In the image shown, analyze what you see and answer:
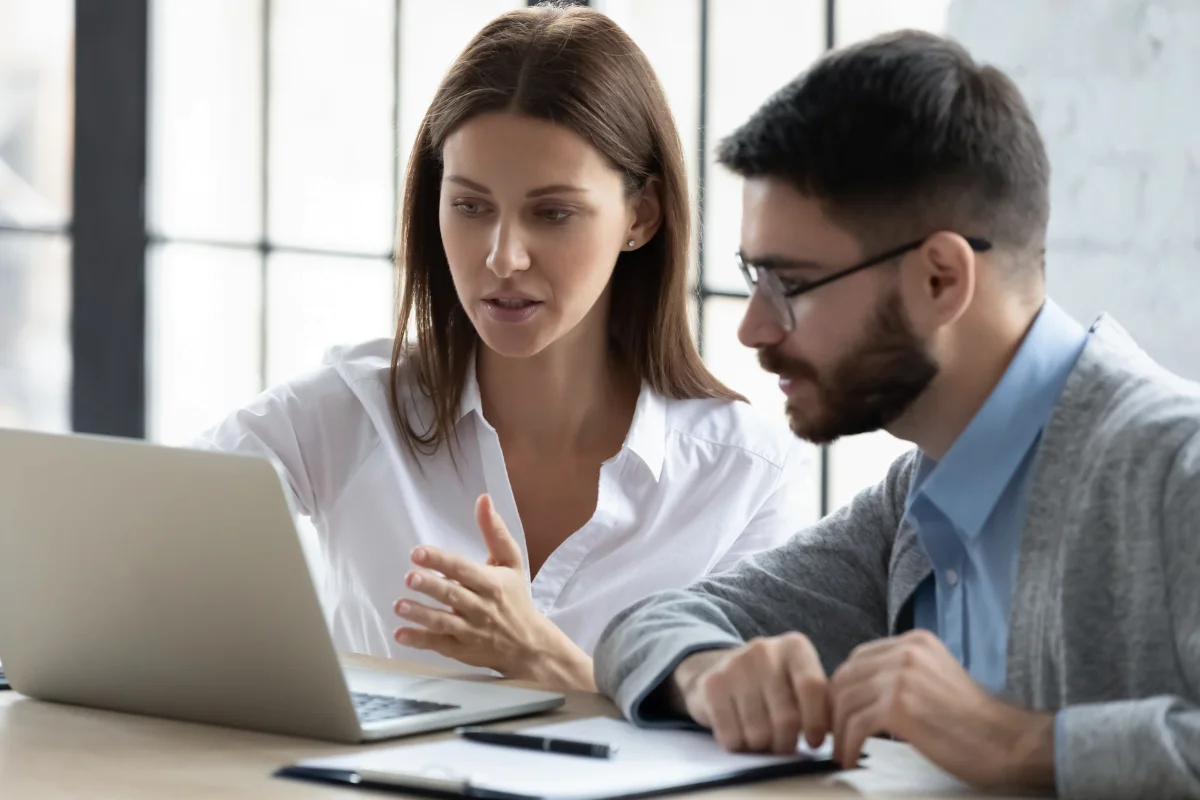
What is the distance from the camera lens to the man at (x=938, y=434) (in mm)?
1143

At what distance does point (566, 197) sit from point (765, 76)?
2.69ft

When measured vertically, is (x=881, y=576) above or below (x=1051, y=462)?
below

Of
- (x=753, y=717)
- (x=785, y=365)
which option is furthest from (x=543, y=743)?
(x=785, y=365)

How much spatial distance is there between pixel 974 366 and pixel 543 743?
48 centimetres

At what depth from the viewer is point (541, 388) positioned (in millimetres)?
2230

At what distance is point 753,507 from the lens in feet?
7.18

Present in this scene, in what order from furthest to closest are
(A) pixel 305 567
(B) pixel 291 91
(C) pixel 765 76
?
1. (B) pixel 291 91
2. (C) pixel 765 76
3. (A) pixel 305 567

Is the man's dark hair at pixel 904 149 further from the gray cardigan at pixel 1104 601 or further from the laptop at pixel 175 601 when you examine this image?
the laptop at pixel 175 601

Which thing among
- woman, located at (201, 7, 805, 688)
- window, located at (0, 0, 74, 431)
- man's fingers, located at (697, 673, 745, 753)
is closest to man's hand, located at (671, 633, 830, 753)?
man's fingers, located at (697, 673, 745, 753)

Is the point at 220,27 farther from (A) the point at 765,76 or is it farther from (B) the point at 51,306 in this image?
(A) the point at 765,76

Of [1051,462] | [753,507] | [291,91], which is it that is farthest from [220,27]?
[1051,462]

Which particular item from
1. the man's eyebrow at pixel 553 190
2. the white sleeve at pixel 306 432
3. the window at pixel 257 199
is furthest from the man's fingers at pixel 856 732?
the window at pixel 257 199

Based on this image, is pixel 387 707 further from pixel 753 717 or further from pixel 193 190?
pixel 193 190

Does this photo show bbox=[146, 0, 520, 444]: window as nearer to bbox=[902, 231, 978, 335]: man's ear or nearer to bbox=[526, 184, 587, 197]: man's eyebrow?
bbox=[526, 184, 587, 197]: man's eyebrow
